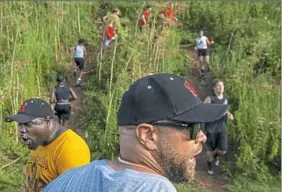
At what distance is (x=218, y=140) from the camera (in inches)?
384

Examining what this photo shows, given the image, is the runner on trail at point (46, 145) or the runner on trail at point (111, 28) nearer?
the runner on trail at point (46, 145)

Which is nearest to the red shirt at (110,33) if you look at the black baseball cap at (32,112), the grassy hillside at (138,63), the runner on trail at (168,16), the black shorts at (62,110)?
the grassy hillside at (138,63)

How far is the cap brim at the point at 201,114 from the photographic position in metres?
1.86

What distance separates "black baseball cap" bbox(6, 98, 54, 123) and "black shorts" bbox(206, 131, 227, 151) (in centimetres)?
552

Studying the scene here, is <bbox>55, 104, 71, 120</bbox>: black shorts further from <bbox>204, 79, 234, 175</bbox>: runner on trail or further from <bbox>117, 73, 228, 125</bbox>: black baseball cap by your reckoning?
<bbox>117, 73, 228, 125</bbox>: black baseball cap

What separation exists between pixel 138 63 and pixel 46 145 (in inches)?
309

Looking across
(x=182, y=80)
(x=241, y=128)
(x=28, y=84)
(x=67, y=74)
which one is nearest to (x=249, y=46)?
(x=241, y=128)

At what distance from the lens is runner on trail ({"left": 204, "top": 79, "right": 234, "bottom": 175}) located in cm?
914

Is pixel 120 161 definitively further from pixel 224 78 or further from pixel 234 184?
pixel 224 78

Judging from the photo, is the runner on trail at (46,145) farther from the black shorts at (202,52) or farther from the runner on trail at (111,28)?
the black shorts at (202,52)

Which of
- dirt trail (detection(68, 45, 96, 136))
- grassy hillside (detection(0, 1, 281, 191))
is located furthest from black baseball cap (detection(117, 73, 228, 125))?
dirt trail (detection(68, 45, 96, 136))

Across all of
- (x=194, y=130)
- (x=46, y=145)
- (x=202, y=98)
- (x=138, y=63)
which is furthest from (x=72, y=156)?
(x=202, y=98)

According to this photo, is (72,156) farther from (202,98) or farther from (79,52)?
(79,52)

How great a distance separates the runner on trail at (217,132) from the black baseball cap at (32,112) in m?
4.82
